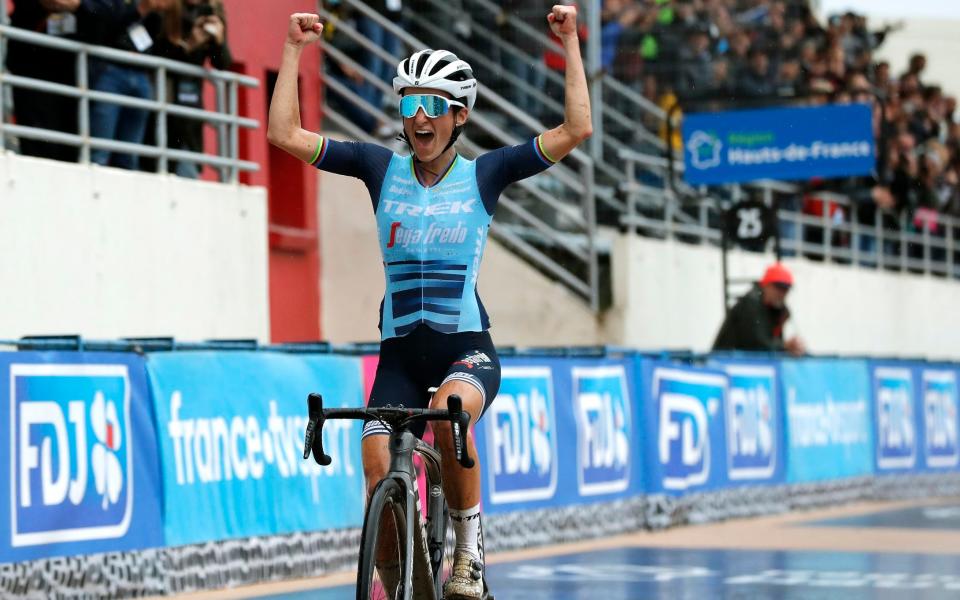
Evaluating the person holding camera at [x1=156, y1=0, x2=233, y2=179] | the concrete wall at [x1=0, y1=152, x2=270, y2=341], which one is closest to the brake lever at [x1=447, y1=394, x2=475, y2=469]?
the concrete wall at [x1=0, y1=152, x2=270, y2=341]

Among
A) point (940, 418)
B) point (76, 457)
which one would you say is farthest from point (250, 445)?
point (940, 418)

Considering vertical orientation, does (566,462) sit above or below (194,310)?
below

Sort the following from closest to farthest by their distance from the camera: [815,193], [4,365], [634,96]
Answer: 1. [4,365]
2. [634,96]
3. [815,193]

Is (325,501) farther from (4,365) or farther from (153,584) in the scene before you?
(4,365)

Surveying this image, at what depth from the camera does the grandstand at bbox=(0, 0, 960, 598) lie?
10.1m

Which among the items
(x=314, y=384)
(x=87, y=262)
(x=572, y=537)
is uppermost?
(x=87, y=262)

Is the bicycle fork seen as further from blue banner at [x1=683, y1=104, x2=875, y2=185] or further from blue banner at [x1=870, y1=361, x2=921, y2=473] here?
blue banner at [x1=683, y1=104, x2=875, y2=185]

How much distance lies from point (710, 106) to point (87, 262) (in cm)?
1254

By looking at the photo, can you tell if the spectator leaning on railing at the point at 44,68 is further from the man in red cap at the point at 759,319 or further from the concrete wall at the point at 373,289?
the man in red cap at the point at 759,319

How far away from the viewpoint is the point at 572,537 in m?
13.9

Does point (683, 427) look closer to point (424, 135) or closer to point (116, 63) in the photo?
point (116, 63)

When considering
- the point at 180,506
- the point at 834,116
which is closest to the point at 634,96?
the point at 834,116

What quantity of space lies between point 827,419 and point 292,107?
471 inches

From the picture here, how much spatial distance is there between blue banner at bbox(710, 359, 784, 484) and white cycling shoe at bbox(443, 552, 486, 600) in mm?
9507
